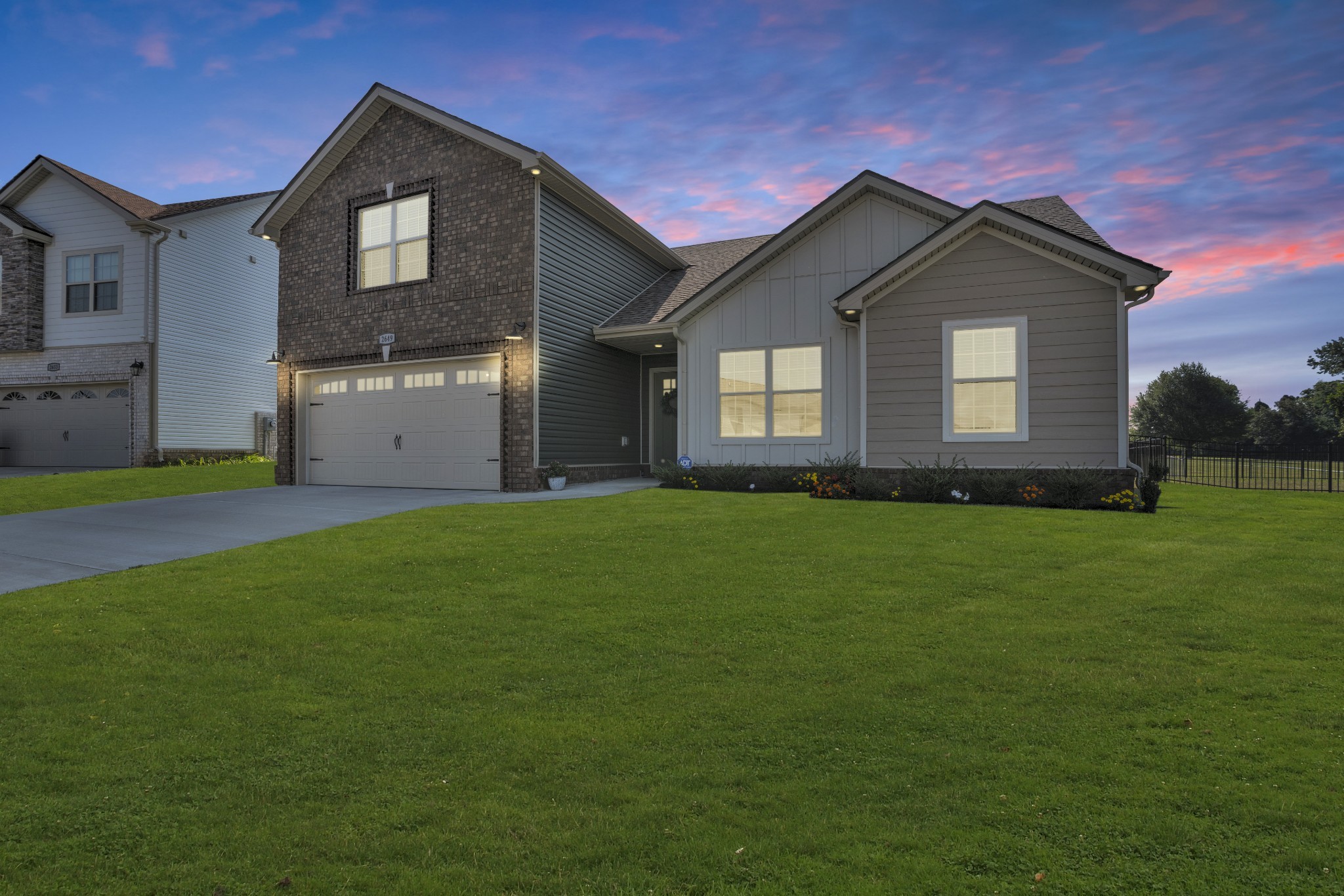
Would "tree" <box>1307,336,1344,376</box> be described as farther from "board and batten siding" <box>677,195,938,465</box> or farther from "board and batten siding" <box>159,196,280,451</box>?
"board and batten siding" <box>159,196,280,451</box>

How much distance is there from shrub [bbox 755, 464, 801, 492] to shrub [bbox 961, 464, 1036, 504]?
10.3ft

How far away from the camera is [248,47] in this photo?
50.5ft

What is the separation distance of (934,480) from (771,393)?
376 cm

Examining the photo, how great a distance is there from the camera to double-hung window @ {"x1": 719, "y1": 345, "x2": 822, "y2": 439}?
13836mm

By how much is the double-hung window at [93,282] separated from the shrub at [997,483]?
2328cm

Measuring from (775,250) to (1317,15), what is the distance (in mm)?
9068

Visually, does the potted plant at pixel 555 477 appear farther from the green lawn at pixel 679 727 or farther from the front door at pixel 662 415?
the green lawn at pixel 679 727

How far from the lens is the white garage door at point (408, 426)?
1480cm

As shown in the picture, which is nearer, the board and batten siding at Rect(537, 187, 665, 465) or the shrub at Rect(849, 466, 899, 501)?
the shrub at Rect(849, 466, 899, 501)

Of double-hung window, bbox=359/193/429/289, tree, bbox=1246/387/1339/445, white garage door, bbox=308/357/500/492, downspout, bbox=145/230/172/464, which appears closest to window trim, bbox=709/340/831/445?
white garage door, bbox=308/357/500/492

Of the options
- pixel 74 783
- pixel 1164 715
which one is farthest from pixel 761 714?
pixel 74 783

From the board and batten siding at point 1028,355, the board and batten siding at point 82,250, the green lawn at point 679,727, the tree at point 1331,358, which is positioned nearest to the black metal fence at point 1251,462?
the board and batten siding at point 1028,355

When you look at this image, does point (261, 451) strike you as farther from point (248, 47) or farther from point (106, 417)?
point (248, 47)

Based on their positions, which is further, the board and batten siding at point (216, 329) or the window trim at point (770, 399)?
the board and batten siding at point (216, 329)
